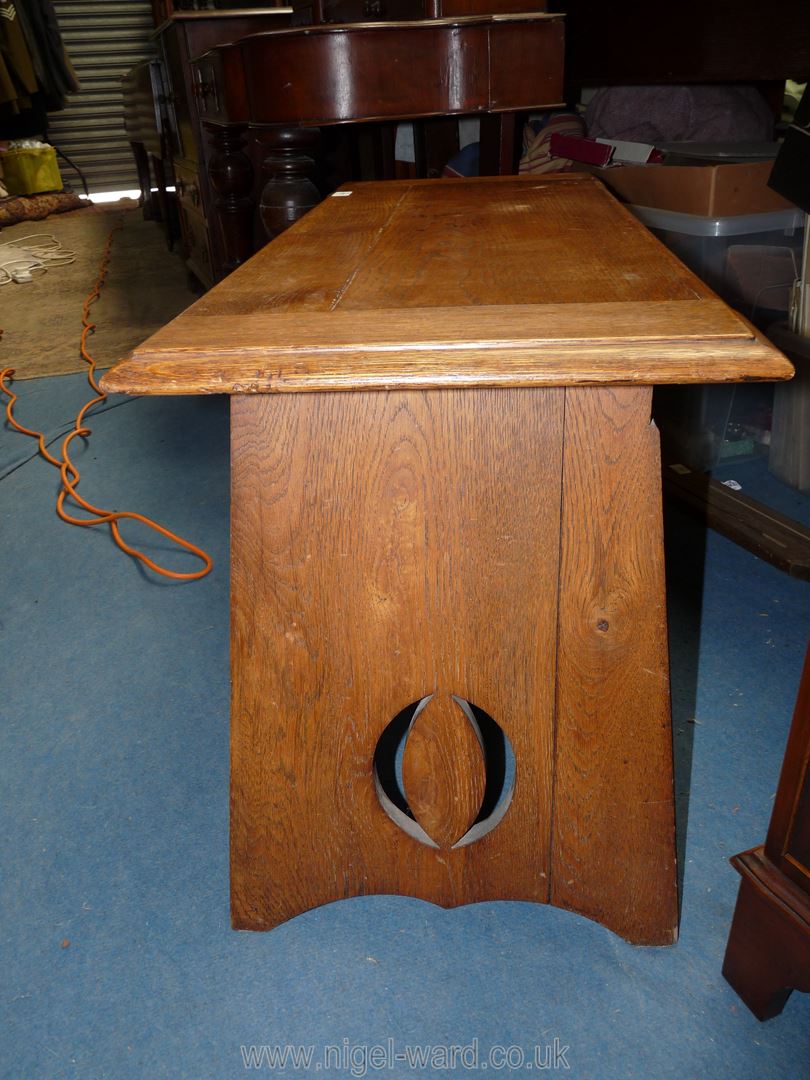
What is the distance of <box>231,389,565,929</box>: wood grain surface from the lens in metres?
0.69

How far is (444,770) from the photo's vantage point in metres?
0.83

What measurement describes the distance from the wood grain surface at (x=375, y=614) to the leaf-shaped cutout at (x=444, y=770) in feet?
0.08

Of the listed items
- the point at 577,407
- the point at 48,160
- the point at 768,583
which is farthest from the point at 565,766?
the point at 48,160

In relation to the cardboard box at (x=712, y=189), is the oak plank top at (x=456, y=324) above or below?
above

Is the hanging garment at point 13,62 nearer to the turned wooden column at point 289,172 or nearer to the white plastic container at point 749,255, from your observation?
the turned wooden column at point 289,172

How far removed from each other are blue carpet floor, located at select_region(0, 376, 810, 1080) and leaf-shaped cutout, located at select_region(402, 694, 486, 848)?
0.13m

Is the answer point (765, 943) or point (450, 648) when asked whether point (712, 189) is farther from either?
point (765, 943)

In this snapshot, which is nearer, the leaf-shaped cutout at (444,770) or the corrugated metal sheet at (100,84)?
the leaf-shaped cutout at (444,770)

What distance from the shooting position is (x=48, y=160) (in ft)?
21.2

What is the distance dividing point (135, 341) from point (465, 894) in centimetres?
245

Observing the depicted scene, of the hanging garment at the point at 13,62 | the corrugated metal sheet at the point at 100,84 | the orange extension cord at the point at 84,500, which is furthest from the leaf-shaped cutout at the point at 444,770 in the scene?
the corrugated metal sheet at the point at 100,84

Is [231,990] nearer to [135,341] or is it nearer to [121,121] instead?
[135,341]

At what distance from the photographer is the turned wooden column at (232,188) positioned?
2.36 metres

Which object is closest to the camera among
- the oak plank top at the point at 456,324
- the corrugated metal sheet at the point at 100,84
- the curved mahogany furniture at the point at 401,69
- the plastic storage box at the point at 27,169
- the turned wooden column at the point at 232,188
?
the oak plank top at the point at 456,324
